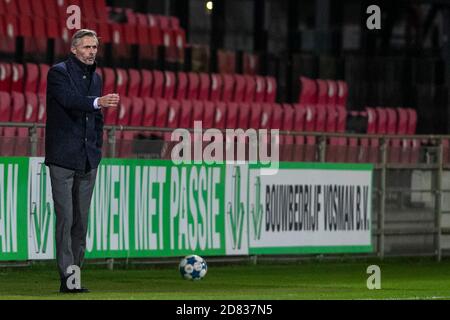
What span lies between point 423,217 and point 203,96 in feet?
17.4

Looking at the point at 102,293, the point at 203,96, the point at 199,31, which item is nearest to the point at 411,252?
the point at 203,96


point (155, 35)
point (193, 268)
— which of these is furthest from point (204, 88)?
point (193, 268)

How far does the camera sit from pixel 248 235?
1638 cm

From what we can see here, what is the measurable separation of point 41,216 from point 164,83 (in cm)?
807

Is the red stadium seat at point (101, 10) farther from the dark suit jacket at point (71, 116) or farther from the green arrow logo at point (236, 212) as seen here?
the dark suit jacket at point (71, 116)

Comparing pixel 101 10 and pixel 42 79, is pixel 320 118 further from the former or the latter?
pixel 42 79

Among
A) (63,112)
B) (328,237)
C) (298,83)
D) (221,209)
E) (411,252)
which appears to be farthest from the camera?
(298,83)

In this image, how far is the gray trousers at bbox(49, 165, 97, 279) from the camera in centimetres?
1112

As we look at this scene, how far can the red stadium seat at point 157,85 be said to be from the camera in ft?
71.8

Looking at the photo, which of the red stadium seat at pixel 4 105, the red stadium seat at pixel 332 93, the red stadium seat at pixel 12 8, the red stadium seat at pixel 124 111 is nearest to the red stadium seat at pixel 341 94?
the red stadium seat at pixel 332 93

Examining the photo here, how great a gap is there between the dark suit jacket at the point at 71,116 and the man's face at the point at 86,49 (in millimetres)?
51
